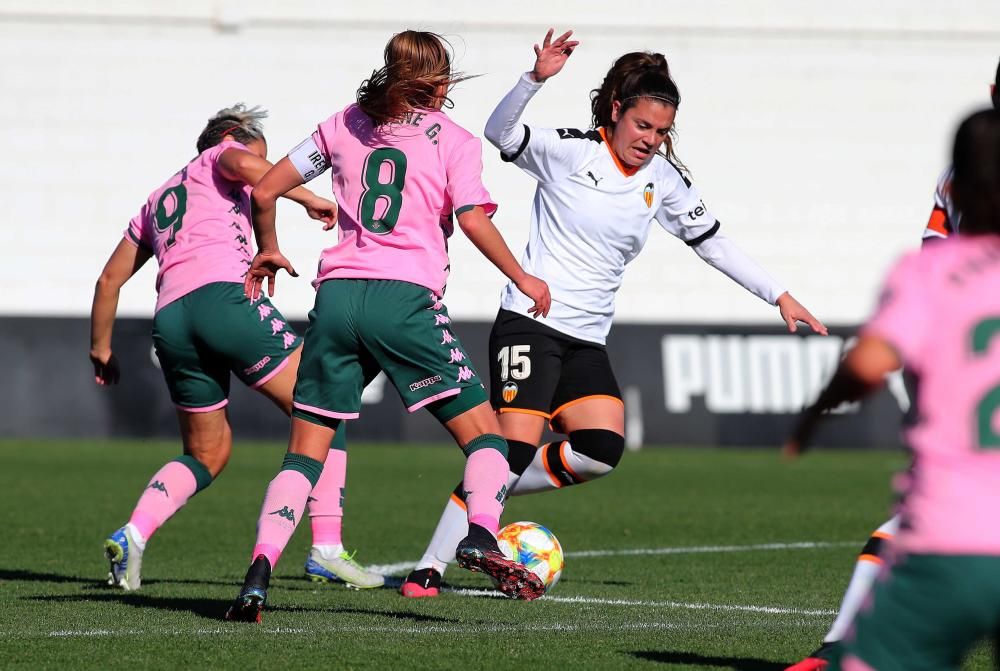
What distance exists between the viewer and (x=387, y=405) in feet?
59.4

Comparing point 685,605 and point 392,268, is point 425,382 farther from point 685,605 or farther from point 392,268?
point 685,605

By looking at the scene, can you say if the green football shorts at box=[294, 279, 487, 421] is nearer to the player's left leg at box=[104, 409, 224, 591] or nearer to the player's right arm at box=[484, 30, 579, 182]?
the player's right arm at box=[484, 30, 579, 182]

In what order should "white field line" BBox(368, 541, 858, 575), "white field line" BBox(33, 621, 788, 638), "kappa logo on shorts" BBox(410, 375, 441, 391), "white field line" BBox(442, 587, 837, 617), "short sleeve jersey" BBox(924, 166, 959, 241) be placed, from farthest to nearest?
"white field line" BBox(368, 541, 858, 575), "white field line" BBox(442, 587, 837, 617), "kappa logo on shorts" BBox(410, 375, 441, 391), "white field line" BBox(33, 621, 788, 638), "short sleeve jersey" BBox(924, 166, 959, 241)

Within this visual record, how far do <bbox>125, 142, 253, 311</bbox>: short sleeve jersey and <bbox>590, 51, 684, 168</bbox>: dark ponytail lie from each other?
153cm

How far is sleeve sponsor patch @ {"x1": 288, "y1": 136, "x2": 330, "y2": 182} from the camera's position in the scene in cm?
566

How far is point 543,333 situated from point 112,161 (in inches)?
588

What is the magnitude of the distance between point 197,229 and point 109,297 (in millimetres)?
509

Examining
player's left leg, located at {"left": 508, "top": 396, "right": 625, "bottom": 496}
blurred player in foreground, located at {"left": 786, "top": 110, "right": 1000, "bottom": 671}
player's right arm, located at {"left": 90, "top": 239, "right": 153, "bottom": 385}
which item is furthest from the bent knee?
blurred player in foreground, located at {"left": 786, "top": 110, "right": 1000, "bottom": 671}

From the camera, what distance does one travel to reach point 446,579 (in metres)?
7.37

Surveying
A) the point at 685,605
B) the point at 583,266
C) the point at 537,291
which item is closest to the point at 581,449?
the point at 583,266

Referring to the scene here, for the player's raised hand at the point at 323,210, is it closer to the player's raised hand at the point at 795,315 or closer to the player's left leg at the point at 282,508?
the player's left leg at the point at 282,508

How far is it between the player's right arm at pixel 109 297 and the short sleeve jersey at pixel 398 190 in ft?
5.46

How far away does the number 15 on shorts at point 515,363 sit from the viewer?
269 inches

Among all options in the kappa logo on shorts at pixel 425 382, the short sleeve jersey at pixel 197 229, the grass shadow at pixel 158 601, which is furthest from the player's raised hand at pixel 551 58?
the grass shadow at pixel 158 601
